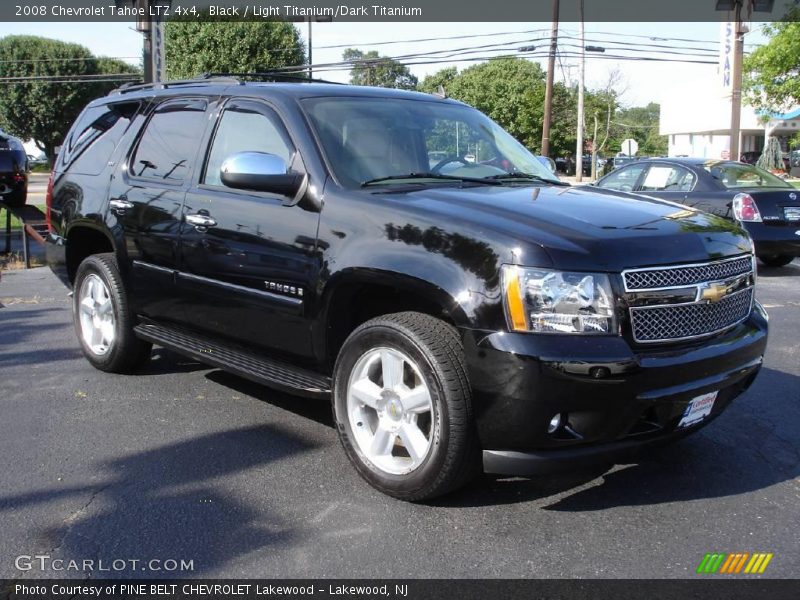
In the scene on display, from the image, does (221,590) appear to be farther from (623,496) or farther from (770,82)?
(770,82)

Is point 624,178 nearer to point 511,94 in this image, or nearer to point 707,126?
point 511,94

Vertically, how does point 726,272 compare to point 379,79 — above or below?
below

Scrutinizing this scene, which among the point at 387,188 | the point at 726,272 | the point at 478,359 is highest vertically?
the point at 387,188

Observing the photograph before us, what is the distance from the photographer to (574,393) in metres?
2.98

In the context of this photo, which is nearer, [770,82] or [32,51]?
[770,82]

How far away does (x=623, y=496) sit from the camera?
3.54m

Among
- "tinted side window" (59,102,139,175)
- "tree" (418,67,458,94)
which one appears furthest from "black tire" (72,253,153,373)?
"tree" (418,67,458,94)

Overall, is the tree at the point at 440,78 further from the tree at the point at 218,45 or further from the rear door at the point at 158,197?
the rear door at the point at 158,197

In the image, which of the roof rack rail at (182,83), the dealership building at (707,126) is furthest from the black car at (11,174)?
the dealership building at (707,126)

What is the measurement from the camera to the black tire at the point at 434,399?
3.15 meters

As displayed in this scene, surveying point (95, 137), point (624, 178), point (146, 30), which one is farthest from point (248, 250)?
point (146, 30)

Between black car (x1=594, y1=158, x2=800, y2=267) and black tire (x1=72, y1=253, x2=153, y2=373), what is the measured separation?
7094 millimetres

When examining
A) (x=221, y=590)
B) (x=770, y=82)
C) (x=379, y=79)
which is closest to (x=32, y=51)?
(x=379, y=79)

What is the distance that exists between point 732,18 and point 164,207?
1808cm
